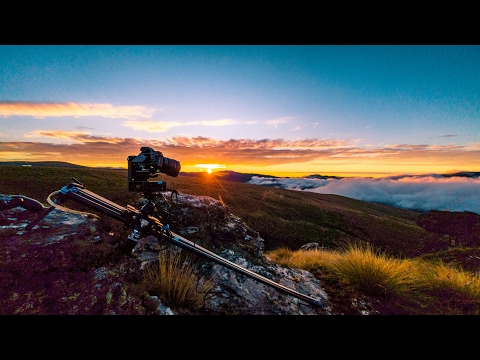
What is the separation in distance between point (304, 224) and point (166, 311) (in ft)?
79.8

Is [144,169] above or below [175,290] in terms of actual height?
above

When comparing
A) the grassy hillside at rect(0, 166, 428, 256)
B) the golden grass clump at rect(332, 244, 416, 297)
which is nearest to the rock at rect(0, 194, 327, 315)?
the golden grass clump at rect(332, 244, 416, 297)

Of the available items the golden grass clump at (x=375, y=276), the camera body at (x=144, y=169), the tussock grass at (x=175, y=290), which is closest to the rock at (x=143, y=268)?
the tussock grass at (x=175, y=290)

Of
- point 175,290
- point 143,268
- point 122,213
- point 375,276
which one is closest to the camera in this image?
point 122,213

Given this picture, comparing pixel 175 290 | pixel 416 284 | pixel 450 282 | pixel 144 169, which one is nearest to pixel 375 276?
pixel 416 284

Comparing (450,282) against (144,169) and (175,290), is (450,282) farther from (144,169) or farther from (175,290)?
(144,169)

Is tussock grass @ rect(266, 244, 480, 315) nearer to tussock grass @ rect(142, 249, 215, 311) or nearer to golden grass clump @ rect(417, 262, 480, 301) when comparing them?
golden grass clump @ rect(417, 262, 480, 301)

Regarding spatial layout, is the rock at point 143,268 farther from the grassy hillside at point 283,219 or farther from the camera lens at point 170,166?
the grassy hillside at point 283,219

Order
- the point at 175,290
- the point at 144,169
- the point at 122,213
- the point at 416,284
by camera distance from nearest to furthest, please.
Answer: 1. the point at 144,169
2. the point at 122,213
3. the point at 175,290
4. the point at 416,284

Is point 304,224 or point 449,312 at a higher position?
point 449,312

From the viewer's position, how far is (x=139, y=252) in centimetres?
449
